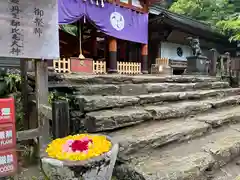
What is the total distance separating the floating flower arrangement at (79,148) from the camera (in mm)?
2080

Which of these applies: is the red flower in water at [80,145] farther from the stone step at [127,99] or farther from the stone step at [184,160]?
the stone step at [127,99]

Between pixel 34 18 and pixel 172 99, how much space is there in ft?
9.53

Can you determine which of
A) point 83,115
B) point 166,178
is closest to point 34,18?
point 83,115

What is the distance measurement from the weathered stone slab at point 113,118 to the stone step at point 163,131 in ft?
0.31

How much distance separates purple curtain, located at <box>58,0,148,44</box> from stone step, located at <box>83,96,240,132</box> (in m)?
5.14

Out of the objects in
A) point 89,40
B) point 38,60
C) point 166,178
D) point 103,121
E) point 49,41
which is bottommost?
point 166,178

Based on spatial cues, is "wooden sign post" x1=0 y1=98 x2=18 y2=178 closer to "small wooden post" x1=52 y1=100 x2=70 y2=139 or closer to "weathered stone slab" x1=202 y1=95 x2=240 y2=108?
"small wooden post" x1=52 y1=100 x2=70 y2=139

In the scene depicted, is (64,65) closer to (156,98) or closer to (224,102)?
(156,98)

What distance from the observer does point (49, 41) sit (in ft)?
10.1

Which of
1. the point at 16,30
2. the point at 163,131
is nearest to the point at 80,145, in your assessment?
the point at 163,131

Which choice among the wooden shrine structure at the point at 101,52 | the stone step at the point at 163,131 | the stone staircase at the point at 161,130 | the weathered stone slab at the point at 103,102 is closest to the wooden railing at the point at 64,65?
the wooden shrine structure at the point at 101,52

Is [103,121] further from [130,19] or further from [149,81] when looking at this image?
[130,19]

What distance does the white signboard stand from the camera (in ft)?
9.01

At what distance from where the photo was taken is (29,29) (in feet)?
9.57
